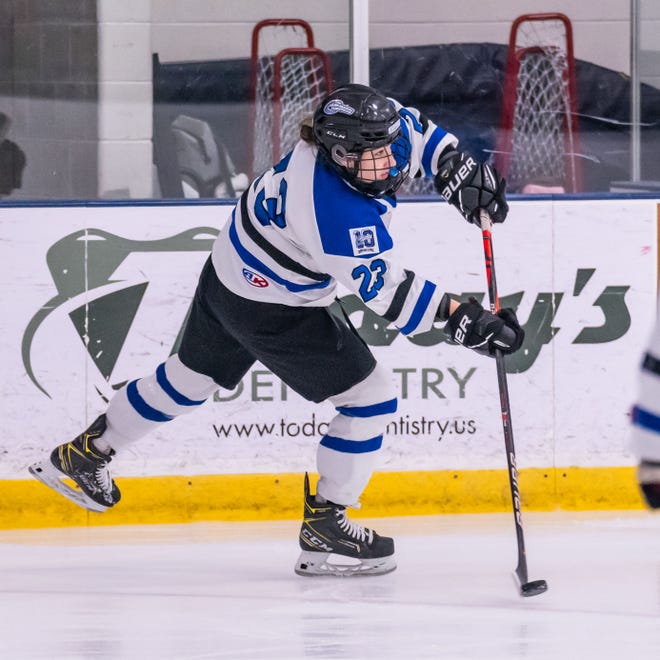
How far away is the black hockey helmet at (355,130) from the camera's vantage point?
130 inches

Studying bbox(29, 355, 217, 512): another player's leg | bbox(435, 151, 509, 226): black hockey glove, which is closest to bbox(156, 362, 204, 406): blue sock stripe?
bbox(29, 355, 217, 512): another player's leg

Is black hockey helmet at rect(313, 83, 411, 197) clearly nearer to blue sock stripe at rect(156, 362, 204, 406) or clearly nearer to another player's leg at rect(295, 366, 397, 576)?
another player's leg at rect(295, 366, 397, 576)

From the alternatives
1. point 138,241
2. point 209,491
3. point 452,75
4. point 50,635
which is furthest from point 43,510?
point 452,75

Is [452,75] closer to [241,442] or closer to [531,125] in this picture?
[531,125]

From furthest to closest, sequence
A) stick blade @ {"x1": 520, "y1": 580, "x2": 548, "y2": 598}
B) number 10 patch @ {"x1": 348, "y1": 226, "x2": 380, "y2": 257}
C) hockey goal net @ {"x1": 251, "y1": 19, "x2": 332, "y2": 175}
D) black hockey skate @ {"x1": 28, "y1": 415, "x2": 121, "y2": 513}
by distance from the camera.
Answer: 1. hockey goal net @ {"x1": 251, "y1": 19, "x2": 332, "y2": 175}
2. black hockey skate @ {"x1": 28, "y1": 415, "x2": 121, "y2": 513}
3. stick blade @ {"x1": 520, "y1": 580, "x2": 548, "y2": 598}
4. number 10 patch @ {"x1": 348, "y1": 226, "x2": 380, "y2": 257}

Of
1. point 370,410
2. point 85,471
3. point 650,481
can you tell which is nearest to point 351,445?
point 370,410

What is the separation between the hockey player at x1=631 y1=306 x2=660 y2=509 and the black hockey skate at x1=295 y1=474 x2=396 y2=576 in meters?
1.96

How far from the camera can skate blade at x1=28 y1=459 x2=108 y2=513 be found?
384 cm

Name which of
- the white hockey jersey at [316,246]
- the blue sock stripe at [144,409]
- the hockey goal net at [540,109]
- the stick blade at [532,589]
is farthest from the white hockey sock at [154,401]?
the hockey goal net at [540,109]

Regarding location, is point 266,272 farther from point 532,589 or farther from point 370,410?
point 532,589

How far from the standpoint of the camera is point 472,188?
3.56m

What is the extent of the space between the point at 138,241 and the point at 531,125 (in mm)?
1345

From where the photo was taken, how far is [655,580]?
11.7 ft

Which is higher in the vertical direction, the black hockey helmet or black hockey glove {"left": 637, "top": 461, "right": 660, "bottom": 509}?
the black hockey helmet
